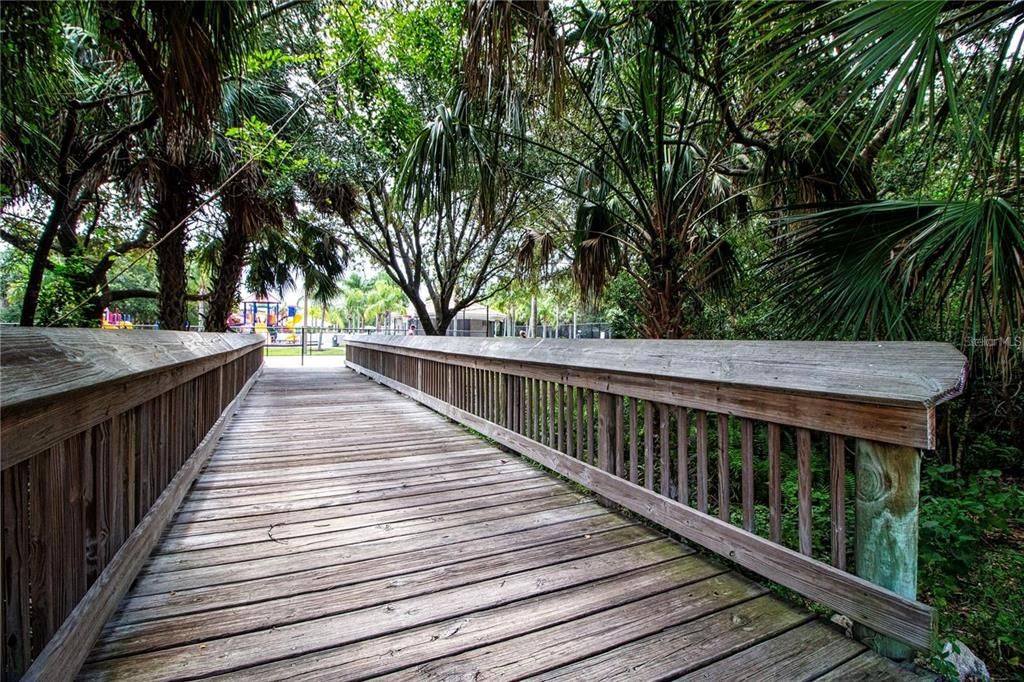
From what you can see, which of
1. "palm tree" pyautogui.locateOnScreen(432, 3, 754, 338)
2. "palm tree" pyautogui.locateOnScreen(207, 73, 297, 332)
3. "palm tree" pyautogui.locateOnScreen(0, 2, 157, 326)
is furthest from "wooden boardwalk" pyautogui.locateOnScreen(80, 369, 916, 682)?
"palm tree" pyautogui.locateOnScreen(207, 73, 297, 332)

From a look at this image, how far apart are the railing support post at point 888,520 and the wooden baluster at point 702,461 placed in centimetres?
56

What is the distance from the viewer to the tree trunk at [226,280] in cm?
621

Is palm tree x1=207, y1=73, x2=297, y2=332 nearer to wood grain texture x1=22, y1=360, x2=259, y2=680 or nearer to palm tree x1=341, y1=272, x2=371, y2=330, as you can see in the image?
wood grain texture x1=22, y1=360, x2=259, y2=680

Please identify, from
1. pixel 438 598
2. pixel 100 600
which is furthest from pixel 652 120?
pixel 100 600

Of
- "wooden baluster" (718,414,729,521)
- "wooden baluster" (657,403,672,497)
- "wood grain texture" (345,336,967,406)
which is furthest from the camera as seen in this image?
"wooden baluster" (657,403,672,497)

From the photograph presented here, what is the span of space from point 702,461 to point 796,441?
1.26 ft

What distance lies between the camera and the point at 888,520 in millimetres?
1271

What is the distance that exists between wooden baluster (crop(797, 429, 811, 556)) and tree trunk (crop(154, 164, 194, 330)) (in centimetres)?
535

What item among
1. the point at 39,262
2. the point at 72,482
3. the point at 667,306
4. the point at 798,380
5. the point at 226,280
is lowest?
the point at 72,482

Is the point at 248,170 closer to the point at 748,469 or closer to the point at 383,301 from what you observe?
the point at 748,469

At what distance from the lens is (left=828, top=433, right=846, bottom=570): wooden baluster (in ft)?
4.58

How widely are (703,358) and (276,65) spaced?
5780 millimetres

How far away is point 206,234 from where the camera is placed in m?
7.33

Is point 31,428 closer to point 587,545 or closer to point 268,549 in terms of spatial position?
point 268,549
